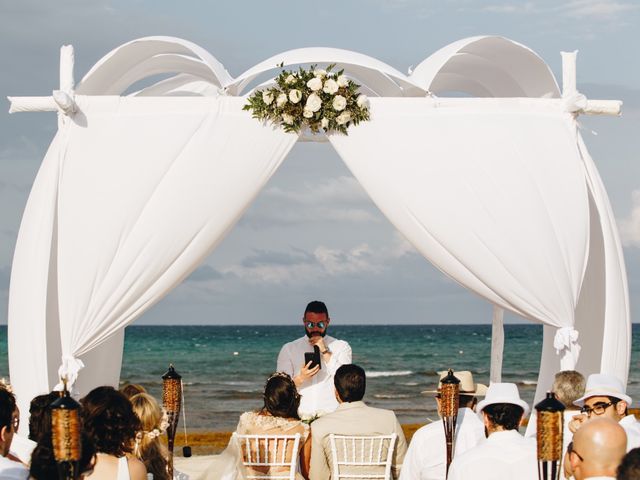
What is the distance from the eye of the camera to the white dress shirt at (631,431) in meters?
4.35

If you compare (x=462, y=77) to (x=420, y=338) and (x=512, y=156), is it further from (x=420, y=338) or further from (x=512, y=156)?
(x=420, y=338)

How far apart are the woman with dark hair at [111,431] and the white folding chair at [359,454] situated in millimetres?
1871

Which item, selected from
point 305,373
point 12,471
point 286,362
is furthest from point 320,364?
point 12,471

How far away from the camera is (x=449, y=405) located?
543 centimetres

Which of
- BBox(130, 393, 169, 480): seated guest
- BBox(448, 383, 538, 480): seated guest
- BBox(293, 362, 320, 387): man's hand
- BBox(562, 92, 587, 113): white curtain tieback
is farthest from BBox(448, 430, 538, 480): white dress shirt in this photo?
BBox(562, 92, 587, 113): white curtain tieback

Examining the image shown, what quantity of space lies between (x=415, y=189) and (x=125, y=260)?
6.04 feet

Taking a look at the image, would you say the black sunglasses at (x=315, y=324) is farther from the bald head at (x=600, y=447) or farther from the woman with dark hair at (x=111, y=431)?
the bald head at (x=600, y=447)

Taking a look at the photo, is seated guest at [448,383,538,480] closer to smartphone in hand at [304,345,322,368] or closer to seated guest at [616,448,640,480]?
seated guest at [616,448,640,480]

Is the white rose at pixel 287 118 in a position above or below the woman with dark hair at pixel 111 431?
above

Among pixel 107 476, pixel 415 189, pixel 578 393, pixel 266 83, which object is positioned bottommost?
pixel 107 476

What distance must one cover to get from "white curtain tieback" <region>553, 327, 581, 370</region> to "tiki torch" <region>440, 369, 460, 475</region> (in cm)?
164

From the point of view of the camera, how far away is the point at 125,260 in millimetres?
6691

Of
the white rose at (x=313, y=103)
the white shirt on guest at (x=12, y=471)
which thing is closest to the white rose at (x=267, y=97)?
the white rose at (x=313, y=103)

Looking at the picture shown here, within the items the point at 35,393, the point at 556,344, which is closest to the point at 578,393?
the point at 556,344
